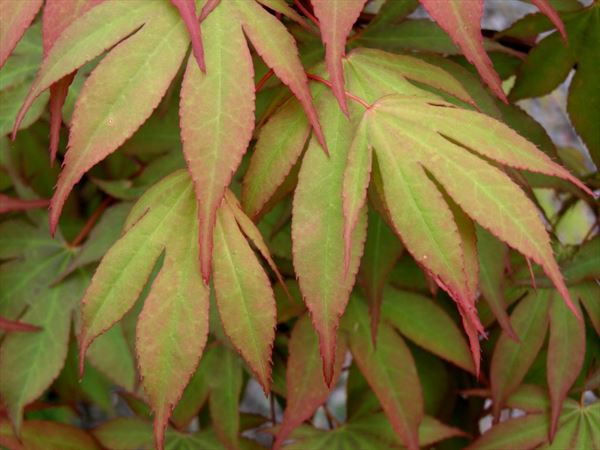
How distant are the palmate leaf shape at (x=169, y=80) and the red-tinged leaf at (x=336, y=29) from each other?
3 cm

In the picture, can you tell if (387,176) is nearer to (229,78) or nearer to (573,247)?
(229,78)

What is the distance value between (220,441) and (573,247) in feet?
1.38

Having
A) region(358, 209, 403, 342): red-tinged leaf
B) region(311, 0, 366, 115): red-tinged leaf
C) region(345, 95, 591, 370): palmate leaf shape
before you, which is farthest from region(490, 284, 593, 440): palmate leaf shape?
region(311, 0, 366, 115): red-tinged leaf

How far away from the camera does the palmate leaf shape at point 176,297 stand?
58 centimetres

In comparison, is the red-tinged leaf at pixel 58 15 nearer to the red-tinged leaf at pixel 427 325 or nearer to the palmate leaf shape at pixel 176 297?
the palmate leaf shape at pixel 176 297

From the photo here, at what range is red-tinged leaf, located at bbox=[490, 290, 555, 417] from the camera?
0.81 meters

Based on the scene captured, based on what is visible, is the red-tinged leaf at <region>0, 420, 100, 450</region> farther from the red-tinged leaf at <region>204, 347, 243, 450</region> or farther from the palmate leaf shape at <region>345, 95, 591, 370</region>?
the palmate leaf shape at <region>345, 95, 591, 370</region>

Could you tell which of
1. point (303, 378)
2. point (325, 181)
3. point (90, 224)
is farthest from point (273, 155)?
point (90, 224)

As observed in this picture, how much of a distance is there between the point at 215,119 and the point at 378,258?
276mm

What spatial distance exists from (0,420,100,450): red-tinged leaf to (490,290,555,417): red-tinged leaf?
16.3 inches

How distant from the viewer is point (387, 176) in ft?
1.89

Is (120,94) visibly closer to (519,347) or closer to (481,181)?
(481,181)

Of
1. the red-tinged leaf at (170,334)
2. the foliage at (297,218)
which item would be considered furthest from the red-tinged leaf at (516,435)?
the red-tinged leaf at (170,334)

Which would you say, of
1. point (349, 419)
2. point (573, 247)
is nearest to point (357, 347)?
point (349, 419)
